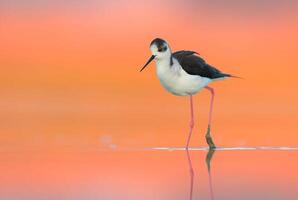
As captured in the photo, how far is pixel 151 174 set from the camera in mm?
10586

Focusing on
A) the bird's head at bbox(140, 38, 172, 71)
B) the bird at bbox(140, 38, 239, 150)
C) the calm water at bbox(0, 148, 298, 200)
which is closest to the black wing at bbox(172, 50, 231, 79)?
the bird at bbox(140, 38, 239, 150)

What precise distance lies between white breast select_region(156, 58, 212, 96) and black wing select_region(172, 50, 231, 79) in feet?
0.24

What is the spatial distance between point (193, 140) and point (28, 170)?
4986mm

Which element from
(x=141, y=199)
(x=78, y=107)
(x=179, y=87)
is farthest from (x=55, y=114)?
(x=141, y=199)

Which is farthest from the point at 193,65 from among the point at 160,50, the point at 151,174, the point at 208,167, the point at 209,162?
the point at 151,174

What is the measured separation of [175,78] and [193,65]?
41 cm

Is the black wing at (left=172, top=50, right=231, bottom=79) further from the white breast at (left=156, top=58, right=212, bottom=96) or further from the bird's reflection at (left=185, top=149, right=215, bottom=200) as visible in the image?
the bird's reflection at (left=185, top=149, right=215, bottom=200)

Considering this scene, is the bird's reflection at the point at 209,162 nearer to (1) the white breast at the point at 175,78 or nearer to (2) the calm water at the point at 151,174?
(2) the calm water at the point at 151,174

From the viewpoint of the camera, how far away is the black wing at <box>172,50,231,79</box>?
44.7 feet

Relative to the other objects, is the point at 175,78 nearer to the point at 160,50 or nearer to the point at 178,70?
the point at 178,70

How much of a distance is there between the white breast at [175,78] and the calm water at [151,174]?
879 mm

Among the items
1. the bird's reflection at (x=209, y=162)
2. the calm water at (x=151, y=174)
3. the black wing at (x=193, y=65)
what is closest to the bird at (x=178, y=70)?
the black wing at (x=193, y=65)

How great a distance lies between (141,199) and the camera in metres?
8.69

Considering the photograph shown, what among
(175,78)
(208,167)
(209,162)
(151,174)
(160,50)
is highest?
(160,50)
